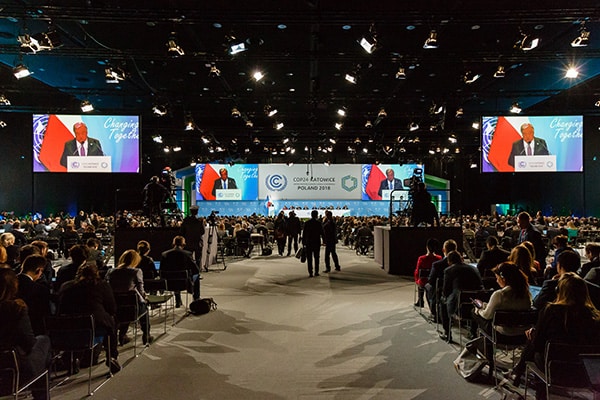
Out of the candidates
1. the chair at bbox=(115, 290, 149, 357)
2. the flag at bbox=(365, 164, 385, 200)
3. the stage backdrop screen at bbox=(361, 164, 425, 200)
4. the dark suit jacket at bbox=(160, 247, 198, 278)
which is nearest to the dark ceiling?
the stage backdrop screen at bbox=(361, 164, 425, 200)

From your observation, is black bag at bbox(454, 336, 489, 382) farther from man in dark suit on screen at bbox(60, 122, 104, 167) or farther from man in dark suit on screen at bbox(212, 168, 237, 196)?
man in dark suit on screen at bbox(212, 168, 237, 196)

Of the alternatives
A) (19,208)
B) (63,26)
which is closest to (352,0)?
(63,26)

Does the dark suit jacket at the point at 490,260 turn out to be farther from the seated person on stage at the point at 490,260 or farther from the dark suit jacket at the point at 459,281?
the dark suit jacket at the point at 459,281

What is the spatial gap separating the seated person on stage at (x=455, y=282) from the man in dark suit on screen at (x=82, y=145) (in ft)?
30.9

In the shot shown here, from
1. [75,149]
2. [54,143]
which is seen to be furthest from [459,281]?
[54,143]

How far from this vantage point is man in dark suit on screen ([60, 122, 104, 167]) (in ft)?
34.8

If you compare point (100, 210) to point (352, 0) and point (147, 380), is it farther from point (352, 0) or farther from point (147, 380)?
point (147, 380)

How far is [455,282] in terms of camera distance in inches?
187

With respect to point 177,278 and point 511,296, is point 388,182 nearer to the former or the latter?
point 177,278

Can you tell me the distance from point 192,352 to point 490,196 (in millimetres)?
28791

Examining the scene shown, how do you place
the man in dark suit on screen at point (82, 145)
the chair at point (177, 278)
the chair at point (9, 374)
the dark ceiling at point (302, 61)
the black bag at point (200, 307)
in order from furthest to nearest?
the man in dark suit on screen at point (82, 145) < the dark ceiling at point (302, 61) < the black bag at point (200, 307) < the chair at point (177, 278) < the chair at point (9, 374)

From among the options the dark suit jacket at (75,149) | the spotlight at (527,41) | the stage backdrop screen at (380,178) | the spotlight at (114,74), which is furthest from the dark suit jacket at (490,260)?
the stage backdrop screen at (380,178)

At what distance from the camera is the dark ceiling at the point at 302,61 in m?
7.75

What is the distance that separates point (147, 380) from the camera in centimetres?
383
